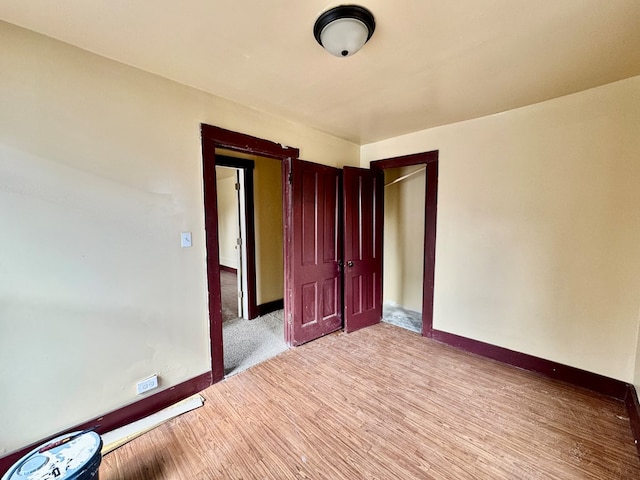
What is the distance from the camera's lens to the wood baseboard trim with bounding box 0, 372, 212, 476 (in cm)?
144

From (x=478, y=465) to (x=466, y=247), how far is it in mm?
1868

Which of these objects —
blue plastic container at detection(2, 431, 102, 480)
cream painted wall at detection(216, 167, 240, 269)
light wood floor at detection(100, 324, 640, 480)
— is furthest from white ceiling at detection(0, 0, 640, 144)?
cream painted wall at detection(216, 167, 240, 269)

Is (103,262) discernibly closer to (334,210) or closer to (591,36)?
(334,210)

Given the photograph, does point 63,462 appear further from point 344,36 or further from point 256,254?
point 256,254

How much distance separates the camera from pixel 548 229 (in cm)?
228

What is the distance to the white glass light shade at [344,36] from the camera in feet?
4.17

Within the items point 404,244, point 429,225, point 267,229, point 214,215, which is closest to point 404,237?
point 404,244

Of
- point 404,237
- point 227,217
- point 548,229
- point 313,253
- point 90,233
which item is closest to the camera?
point 90,233

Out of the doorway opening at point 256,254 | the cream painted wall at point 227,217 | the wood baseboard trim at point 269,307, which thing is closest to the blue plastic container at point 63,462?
the doorway opening at point 256,254

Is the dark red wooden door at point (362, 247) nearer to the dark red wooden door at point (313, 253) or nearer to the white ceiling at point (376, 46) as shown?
the dark red wooden door at point (313, 253)

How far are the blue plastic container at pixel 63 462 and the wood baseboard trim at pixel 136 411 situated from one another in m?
0.34

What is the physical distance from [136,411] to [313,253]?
1.96m

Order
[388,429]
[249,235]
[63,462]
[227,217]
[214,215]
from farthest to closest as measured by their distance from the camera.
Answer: [227,217] < [249,235] < [214,215] < [388,429] < [63,462]

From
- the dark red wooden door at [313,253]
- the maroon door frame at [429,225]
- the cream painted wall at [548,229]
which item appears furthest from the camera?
the maroon door frame at [429,225]
